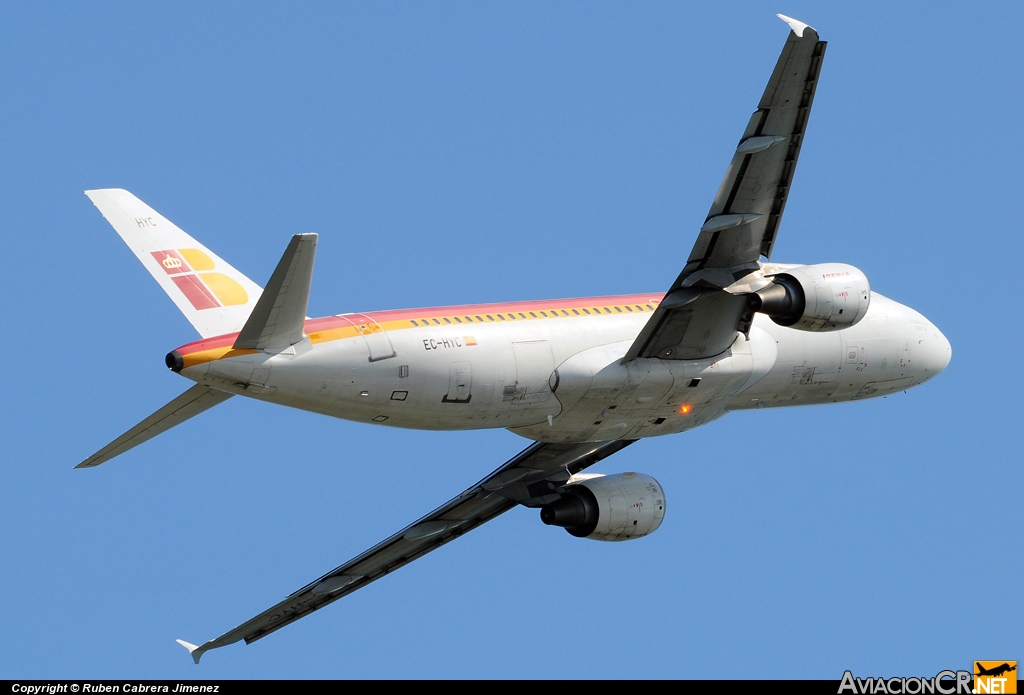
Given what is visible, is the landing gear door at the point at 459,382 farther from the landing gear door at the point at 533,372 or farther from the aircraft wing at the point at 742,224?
the aircraft wing at the point at 742,224

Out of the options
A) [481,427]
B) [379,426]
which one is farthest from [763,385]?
[379,426]

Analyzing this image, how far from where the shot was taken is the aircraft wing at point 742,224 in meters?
29.2

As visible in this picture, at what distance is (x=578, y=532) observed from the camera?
38250mm

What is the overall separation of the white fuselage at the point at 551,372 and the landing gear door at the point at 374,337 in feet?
0.08

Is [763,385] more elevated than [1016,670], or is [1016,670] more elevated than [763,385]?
[763,385]

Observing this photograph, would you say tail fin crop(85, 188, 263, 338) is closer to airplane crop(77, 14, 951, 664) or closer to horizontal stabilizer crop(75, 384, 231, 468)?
airplane crop(77, 14, 951, 664)

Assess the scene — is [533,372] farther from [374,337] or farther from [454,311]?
[374,337]

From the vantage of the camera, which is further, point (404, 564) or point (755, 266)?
point (404, 564)

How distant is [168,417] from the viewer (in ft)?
103

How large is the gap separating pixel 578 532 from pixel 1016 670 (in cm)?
1037

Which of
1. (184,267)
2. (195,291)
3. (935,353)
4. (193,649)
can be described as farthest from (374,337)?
(935,353)

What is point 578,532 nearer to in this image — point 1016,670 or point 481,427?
point 481,427

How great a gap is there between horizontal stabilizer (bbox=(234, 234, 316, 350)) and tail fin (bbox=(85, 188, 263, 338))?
206cm

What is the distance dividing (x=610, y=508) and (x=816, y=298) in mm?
Answer: 8056
